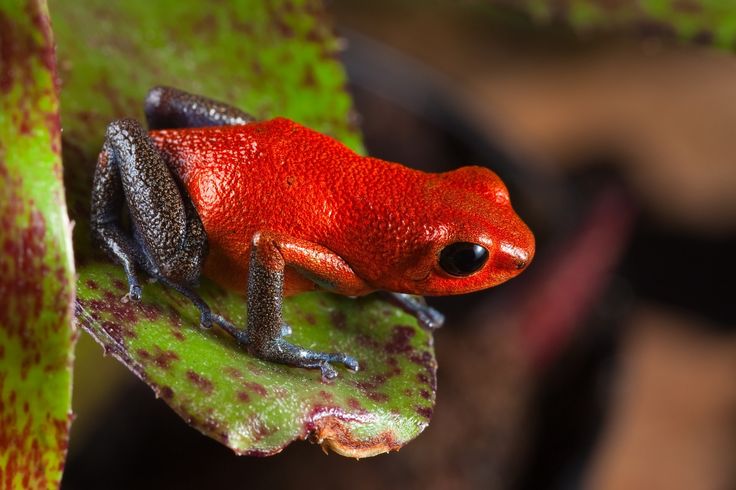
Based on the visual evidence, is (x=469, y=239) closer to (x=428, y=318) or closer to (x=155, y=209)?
(x=428, y=318)

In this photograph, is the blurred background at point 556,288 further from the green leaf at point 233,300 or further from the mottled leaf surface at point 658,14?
the green leaf at point 233,300

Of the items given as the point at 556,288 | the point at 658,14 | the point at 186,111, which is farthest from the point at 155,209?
the point at 556,288

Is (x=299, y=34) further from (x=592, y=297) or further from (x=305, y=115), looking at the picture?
(x=592, y=297)

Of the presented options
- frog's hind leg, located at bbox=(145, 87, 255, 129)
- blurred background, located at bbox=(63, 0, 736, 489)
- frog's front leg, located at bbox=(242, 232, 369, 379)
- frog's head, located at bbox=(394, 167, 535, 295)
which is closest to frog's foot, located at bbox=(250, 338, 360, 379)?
frog's front leg, located at bbox=(242, 232, 369, 379)

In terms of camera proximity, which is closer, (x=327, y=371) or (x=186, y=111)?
(x=327, y=371)

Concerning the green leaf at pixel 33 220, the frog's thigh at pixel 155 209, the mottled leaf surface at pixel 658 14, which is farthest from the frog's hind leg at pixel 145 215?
the mottled leaf surface at pixel 658 14

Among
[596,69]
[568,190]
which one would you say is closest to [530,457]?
[568,190]
